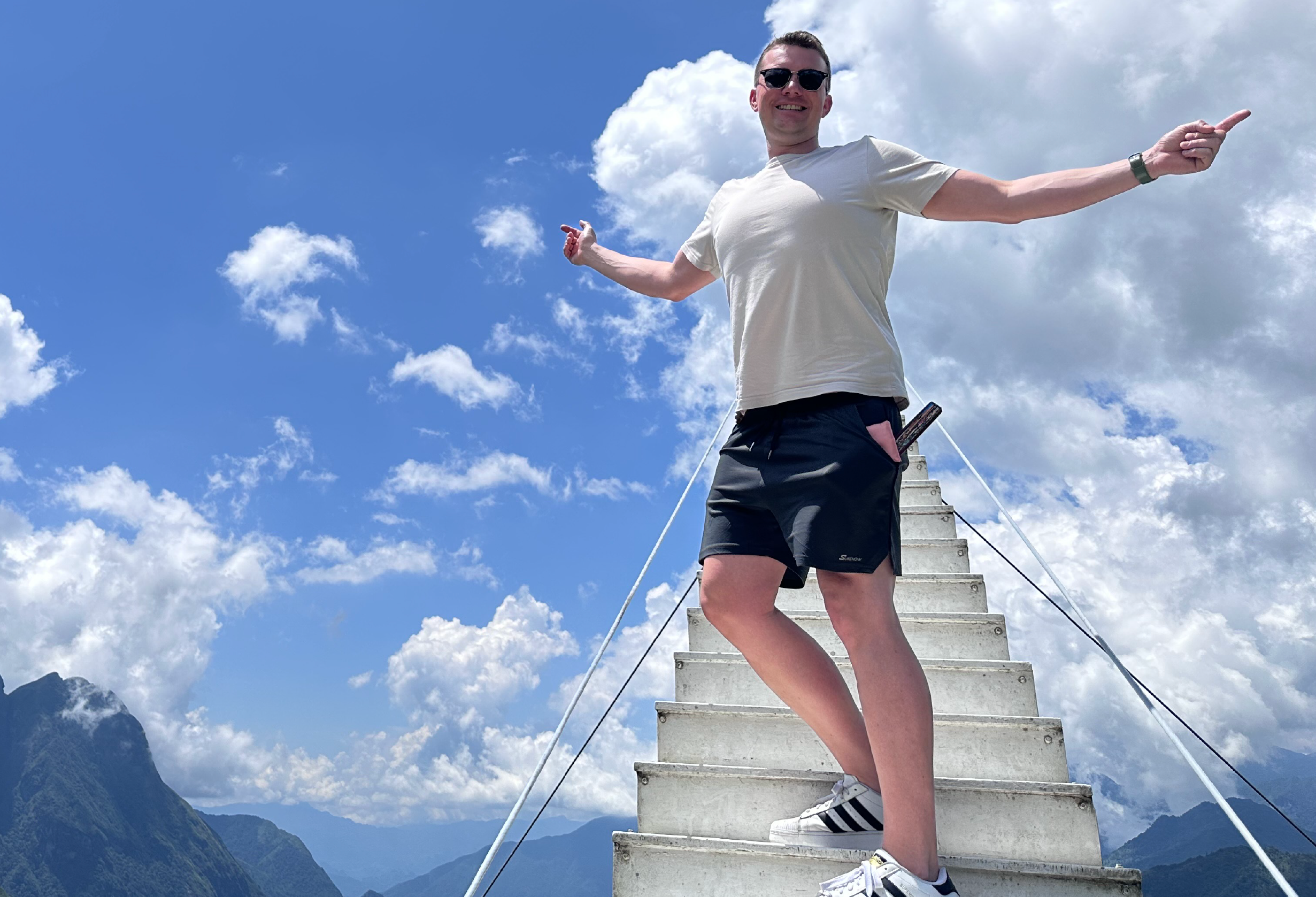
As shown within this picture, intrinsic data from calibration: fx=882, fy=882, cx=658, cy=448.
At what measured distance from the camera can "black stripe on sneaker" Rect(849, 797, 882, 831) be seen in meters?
1.97

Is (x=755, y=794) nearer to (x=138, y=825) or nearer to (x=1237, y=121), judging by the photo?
(x=1237, y=121)

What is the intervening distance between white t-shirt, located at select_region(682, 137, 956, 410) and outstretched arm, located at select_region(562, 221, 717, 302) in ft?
Answer: 1.21

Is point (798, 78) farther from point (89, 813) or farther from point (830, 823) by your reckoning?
point (89, 813)

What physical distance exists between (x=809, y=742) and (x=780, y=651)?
0.77m

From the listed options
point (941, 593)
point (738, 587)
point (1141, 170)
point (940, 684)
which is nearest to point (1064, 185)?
point (1141, 170)

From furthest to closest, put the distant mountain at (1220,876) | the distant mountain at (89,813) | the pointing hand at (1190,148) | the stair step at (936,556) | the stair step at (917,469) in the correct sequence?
1. the distant mountain at (1220,876)
2. the distant mountain at (89,813)
3. the stair step at (917,469)
4. the stair step at (936,556)
5. the pointing hand at (1190,148)

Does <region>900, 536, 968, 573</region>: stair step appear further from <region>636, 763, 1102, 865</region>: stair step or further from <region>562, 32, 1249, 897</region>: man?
<region>562, 32, 1249, 897</region>: man

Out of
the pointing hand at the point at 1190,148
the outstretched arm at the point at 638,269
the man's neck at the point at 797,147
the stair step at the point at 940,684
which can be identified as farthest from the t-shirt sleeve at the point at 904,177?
the stair step at the point at 940,684

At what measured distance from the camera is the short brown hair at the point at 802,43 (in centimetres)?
205

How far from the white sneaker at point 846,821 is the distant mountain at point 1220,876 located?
14322 cm

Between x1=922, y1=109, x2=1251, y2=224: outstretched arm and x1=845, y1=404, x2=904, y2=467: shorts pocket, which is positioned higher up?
x1=922, y1=109, x2=1251, y2=224: outstretched arm

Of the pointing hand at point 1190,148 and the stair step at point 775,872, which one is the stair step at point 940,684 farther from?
the pointing hand at point 1190,148

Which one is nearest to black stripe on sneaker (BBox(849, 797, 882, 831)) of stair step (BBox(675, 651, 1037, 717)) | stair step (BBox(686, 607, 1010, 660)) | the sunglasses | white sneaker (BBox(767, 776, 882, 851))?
white sneaker (BBox(767, 776, 882, 851))

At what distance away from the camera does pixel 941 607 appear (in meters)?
3.46
